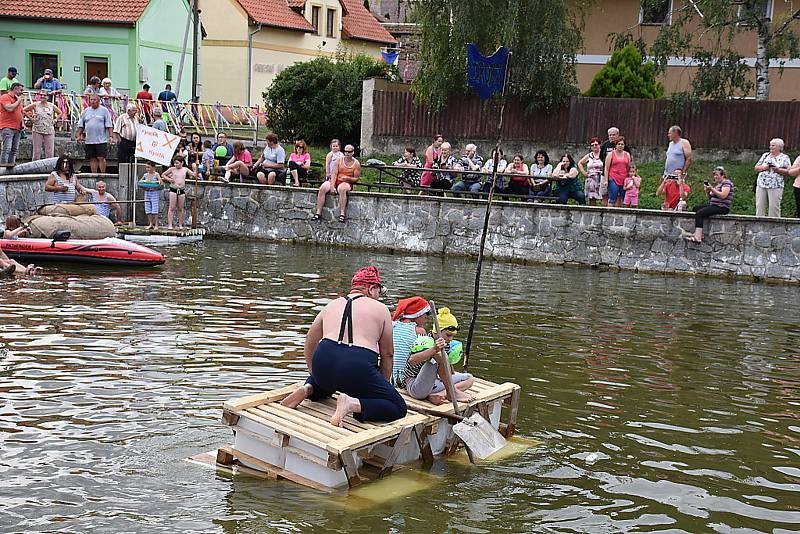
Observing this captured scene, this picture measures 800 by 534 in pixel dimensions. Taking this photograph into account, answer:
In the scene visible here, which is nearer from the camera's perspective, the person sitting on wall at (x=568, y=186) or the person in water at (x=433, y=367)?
the person in water at (x=433, y=367)

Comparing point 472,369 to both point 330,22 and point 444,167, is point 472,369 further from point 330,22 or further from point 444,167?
point 330,22

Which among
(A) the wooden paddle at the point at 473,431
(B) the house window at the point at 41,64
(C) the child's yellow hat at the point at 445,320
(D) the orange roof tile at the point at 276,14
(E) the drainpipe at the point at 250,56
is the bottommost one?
(A) the wooden paddle at the point at 473,431

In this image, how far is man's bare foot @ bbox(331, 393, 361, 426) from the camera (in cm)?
869

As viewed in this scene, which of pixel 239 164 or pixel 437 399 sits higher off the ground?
pixel 239 164

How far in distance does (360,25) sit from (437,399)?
173 feet

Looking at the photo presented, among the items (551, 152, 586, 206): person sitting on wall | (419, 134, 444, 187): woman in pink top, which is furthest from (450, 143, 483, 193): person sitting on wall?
(551, 152, 586, 206): person sitting on wall

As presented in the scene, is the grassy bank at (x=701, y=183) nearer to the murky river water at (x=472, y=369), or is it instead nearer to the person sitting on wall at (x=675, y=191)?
the person sitting on wall at (x=675, y=191)

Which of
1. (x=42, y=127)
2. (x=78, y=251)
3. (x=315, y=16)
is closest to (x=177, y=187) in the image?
(x=42, y=127)

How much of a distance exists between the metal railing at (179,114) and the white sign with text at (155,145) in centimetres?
406

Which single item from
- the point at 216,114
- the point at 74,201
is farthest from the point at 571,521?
the point at 216,114

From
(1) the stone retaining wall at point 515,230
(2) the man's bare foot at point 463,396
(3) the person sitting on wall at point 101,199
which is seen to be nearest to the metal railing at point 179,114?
(3) the person sitting on wall at point 101,199

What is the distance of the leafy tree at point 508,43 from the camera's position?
2912 centimetres

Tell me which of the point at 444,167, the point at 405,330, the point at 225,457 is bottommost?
the point at 225,457

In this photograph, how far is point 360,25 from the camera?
60.5 metres
